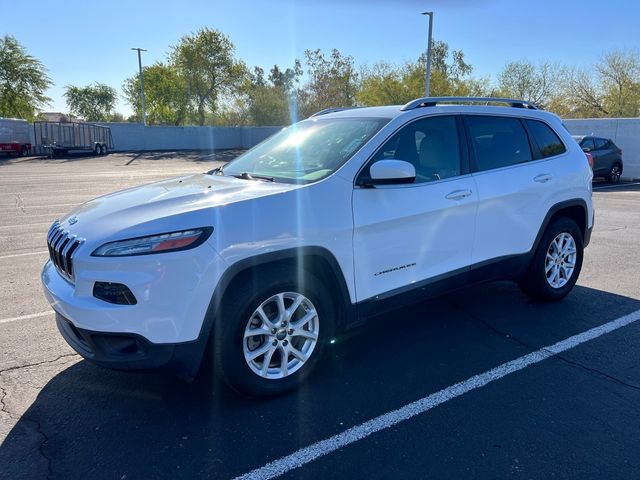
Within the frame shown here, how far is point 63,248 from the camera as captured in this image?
298 cm

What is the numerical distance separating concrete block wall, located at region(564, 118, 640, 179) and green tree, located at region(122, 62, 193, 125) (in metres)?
38.8

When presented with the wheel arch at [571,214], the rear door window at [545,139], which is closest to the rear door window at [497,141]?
the rear door window at [545,139]

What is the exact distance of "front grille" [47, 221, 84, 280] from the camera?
287 cm

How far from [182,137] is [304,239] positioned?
43.1 metres

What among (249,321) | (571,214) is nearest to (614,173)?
(571,214)

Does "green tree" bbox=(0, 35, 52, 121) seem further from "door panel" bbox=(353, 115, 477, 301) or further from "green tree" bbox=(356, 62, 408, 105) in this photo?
"door panel" bbox=(353, 115, 477, 301)

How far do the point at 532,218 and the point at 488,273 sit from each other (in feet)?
2.35

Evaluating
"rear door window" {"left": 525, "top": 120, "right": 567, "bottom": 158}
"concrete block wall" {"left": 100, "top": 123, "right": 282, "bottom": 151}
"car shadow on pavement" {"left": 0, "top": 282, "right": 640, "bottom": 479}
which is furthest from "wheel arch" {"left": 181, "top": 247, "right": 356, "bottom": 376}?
"concrete block wall" {"left": 100, "top": 123, "right": 282, "bottom": 151}

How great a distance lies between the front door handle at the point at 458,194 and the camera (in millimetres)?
3810

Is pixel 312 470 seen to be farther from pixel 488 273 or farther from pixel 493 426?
pixel 488 273

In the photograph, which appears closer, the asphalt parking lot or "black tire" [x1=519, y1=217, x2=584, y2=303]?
the asphalt parking lot

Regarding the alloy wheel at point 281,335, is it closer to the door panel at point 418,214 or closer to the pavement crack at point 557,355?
the door panel at point 418,214

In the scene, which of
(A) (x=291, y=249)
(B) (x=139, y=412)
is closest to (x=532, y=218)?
(A) (x=291, y=249)

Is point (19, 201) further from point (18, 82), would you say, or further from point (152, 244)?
point (18, 82)
